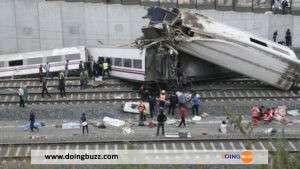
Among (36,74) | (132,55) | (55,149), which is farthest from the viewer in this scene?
(36,74)

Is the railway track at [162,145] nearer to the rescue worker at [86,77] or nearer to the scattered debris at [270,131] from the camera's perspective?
the scattered debris at [270,131]

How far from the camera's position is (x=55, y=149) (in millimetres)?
29453

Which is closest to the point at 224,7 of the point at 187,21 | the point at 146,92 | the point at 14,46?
the point at 187,21

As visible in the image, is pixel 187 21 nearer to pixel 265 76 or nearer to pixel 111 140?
pixel 265 76

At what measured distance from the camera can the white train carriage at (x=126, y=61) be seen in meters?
37.9

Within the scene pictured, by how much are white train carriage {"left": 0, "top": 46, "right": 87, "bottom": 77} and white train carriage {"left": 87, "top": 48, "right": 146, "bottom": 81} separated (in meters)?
1.32

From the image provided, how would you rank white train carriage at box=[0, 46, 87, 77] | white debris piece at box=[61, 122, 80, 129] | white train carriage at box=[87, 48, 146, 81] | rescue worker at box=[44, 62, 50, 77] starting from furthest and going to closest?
1. white train carriage at box=[0, 46, 87, 77]
2. rescue worker at box=[44, 62, 50, 77]
3. white train carriage at box=[87, 48, 146, 81]
4. white debris piece at box=[61, 122, 80, 129]

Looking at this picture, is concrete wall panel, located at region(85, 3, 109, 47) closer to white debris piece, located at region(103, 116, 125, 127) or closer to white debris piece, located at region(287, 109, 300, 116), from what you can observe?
white debris piece, located at region(103, 116, 125, 127)

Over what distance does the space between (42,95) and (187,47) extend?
322 inches

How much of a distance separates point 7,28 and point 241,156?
893 inches

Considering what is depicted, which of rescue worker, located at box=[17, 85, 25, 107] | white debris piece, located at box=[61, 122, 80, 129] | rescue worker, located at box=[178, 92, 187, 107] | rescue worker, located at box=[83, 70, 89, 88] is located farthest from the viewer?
rescue worker, located at box=[83, 70, 89, 88]

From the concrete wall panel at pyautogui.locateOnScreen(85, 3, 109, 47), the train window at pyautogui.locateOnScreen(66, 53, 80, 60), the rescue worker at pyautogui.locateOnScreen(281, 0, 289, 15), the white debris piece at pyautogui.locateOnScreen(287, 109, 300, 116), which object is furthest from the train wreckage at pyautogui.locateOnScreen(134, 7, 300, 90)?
the rescue worker at pyautogui.locateOnScreen(281, 0, 289, 15)

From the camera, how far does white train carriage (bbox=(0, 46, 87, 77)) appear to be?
40.9 m

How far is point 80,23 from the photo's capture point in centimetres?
4481
